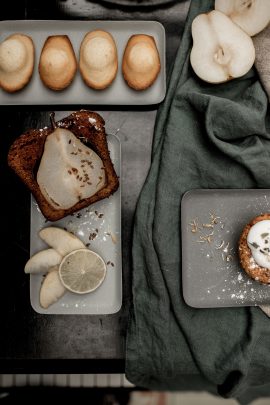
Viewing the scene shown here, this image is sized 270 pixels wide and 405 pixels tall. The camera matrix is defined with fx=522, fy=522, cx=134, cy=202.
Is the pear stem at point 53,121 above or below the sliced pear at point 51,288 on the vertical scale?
above

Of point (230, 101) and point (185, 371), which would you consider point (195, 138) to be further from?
point (185, 371)

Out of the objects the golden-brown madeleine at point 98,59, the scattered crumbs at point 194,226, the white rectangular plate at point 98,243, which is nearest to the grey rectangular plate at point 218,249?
the scattered crumbs at point 194,226

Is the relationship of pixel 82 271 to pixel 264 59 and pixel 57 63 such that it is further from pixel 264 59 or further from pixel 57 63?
pixel 264 59

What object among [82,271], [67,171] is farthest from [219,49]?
[82,271]

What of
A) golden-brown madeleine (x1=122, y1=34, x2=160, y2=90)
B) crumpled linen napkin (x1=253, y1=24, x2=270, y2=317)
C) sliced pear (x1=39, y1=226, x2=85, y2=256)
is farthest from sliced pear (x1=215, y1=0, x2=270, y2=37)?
sliced pear (x1=39, y1=226, x2=85, y2=256)

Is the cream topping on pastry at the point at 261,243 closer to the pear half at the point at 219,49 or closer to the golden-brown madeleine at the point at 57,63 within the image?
the pear half at the point at 219,49

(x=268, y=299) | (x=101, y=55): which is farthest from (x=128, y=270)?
(x=101, y=55)

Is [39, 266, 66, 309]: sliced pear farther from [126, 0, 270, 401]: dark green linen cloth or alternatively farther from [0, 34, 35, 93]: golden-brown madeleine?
[0, 34, 35, 93]: golden-brown madeleine
